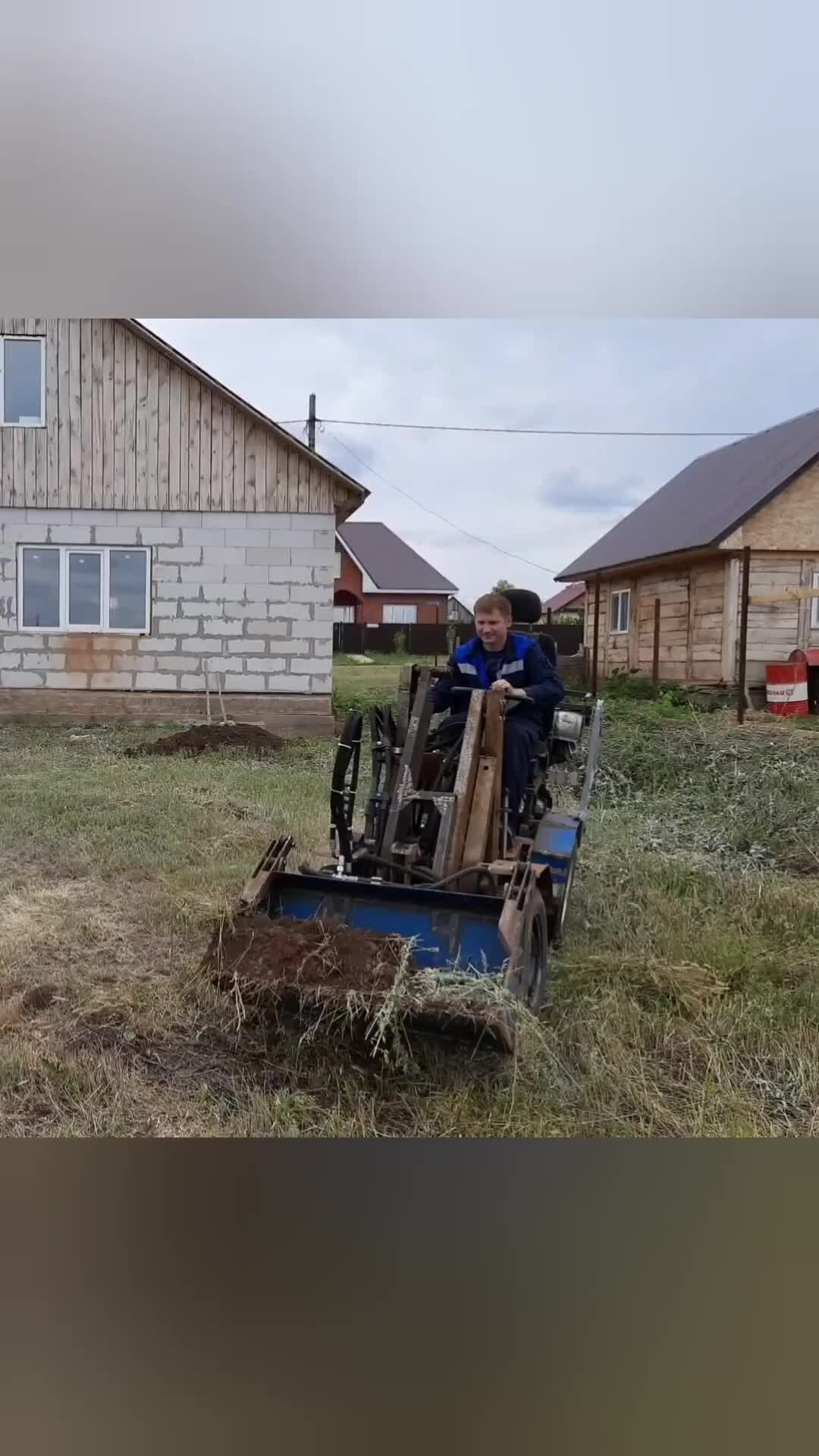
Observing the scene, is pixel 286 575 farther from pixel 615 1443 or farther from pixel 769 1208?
pixel 615 1443

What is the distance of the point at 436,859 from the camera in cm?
266

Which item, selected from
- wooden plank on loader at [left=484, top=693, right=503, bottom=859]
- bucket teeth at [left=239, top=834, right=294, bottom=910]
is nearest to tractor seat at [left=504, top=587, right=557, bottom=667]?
wooden plank on loader at [left=484, top=693, right=503, bottom=859]

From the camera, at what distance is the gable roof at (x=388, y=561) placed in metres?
3.03

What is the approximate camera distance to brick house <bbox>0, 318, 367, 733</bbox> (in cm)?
323

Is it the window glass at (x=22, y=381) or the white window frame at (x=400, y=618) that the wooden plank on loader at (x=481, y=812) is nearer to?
the white window frame at (x=400, y=618)

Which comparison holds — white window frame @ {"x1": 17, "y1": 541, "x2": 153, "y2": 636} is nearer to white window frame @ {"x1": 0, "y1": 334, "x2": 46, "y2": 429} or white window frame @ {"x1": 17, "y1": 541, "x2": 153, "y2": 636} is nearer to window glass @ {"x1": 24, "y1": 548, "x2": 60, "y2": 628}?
window glass @ {"x1": 24, "y1": 548, "x2": 60, "y2": 628}

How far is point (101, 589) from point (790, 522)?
96.5 inches

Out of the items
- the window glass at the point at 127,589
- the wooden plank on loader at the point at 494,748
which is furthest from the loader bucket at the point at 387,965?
the window glass at the point at 127,589

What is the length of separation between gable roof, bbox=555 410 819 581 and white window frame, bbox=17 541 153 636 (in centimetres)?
158

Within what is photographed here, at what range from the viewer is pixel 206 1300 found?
2.00m

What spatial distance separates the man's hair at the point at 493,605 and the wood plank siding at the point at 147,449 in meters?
1.01
